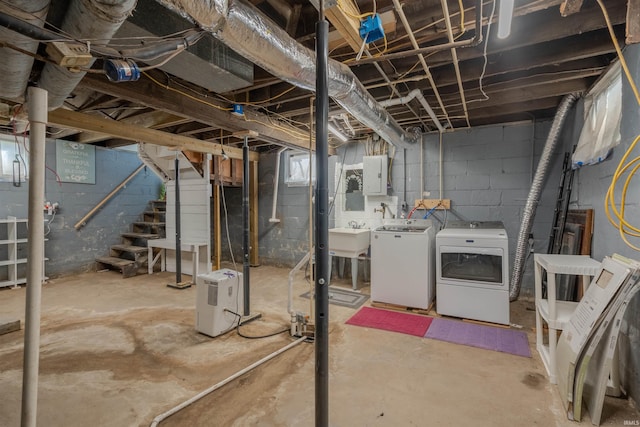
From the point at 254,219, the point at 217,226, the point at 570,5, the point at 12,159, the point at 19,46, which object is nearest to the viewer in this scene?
the point at 19,46

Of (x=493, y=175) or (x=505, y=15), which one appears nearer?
(x=505, y=15)

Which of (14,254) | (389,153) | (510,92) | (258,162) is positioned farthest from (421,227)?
(14,254)

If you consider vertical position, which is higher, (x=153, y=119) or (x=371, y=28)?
(x=153, y=119)

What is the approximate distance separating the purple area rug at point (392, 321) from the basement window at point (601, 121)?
6.70 ft

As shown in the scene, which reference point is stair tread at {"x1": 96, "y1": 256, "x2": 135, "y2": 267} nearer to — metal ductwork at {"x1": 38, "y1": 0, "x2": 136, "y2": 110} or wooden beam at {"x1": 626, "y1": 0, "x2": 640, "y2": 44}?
metal ductwork at {"x1": 38, "y1": 0, "x2": 136, "y2": 110}

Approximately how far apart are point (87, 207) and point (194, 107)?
3731 mm

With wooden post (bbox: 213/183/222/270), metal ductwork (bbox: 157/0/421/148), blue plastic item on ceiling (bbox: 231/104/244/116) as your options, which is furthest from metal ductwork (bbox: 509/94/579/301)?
wooden post (bbox: 213/183/222/270)

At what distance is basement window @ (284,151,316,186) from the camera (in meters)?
5.50

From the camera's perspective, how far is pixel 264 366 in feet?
7.45

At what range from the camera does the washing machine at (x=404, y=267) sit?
11.1 feet

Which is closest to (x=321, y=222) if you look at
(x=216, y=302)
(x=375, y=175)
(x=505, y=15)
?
(x=505, y=15)

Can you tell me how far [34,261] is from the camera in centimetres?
129

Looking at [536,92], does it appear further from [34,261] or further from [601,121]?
[34,261]

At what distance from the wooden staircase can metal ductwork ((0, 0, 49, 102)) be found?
352 cm
